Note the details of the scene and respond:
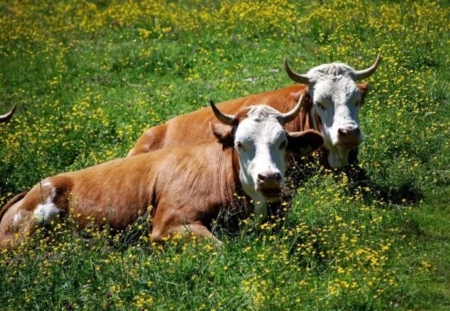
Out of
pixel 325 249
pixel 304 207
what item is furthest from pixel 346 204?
pixel 325 249

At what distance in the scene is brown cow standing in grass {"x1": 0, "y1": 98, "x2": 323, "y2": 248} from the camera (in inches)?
426

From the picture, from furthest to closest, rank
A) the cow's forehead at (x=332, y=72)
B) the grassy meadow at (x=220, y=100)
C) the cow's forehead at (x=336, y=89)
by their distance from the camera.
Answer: the cow's forehead at (x=332, y=72), the cow's forehead at (x=336, y=89), the grassy meadow at (x=220, y=100)

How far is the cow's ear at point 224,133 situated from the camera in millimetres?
11234

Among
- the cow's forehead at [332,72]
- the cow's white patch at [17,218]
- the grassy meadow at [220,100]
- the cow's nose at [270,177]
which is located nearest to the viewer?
the grassy meadow at [220,100]

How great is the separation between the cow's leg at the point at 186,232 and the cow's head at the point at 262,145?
64 cm

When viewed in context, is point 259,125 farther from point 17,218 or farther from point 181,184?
point 17,218

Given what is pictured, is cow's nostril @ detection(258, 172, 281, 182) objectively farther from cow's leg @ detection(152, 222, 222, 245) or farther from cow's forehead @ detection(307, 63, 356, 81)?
cow's forehead @ detection(307, 63, 356, 81)

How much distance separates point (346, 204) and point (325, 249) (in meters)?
1.23

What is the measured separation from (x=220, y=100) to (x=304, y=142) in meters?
5.11

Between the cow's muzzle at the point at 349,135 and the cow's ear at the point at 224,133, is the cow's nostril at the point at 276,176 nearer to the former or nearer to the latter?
the cow's ear at the point at 224,133

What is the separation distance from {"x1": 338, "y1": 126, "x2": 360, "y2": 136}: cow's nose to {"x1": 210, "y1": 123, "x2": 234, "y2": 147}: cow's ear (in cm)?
169

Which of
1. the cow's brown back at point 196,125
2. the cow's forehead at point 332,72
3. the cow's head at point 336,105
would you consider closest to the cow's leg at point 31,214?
the cow's brown back at point 196,125

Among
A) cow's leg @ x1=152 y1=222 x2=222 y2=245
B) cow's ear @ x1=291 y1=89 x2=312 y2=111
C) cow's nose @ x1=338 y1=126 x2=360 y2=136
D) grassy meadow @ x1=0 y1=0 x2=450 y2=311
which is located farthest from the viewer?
cow's ear @ x1=291 y1=89 x2=312 y2=111

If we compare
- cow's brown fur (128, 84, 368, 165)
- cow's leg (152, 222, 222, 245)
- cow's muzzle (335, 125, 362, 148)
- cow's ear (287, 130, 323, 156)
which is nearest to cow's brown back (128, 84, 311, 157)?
cow's brown fur (128, 84, 368, 165)
